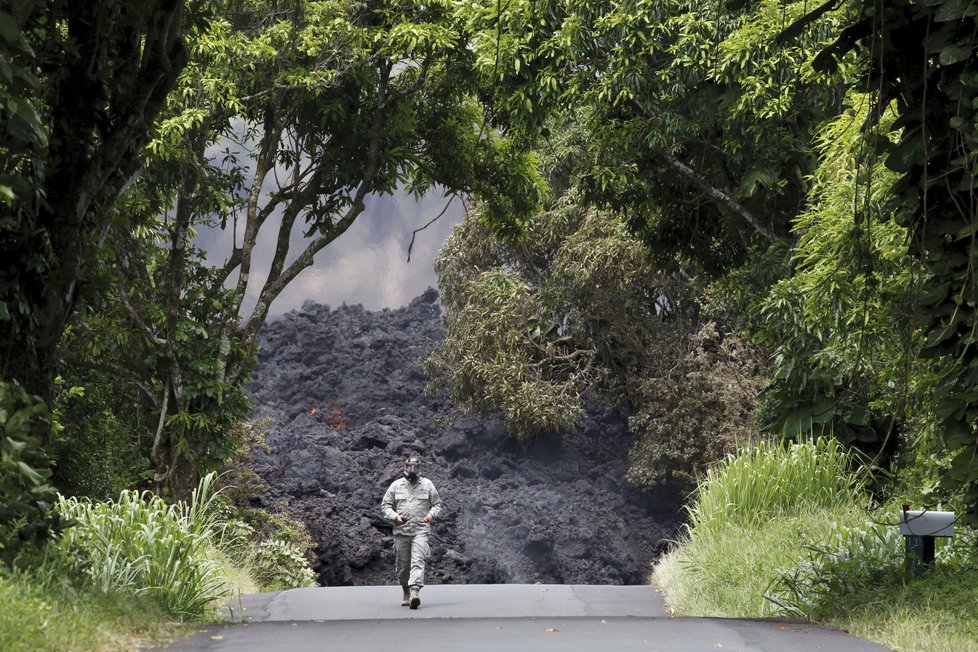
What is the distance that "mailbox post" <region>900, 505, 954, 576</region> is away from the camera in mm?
9266

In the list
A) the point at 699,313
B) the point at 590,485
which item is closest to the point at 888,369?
the point at 699,313

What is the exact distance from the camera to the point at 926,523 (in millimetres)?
9312

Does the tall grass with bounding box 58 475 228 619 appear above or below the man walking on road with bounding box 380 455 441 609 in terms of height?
below

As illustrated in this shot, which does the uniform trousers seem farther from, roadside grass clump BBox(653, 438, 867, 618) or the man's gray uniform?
roadside grass clump BBox(653, 438, 867, 618)

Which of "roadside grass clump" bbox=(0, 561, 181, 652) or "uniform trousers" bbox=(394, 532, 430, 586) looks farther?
"uniform trousers" bbox=(394, 532, 430, 586)

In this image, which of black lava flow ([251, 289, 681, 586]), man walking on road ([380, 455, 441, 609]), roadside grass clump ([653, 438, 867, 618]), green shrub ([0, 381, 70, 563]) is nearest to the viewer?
green shrub ([0, 381, 70, 563])

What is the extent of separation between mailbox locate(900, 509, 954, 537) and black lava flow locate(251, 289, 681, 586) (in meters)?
21.7

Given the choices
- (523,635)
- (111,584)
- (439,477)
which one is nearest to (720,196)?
(523,635)

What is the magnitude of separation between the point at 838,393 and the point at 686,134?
5.14 metres

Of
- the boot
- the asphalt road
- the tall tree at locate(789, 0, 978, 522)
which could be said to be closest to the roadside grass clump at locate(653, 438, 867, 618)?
the asphalt road

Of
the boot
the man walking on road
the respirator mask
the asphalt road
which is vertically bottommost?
the asphalt road

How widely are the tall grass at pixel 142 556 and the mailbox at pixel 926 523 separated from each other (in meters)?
5.65

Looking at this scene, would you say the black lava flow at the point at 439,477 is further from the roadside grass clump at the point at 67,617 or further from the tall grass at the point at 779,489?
the roadside grass clump at the point at 67,617

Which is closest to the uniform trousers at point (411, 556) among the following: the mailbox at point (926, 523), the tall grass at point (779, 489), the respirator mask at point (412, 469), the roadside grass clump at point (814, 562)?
the respirator mask at point (412, 469)
